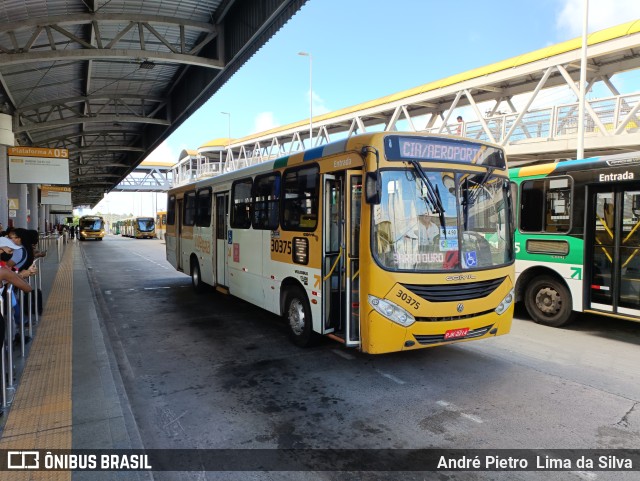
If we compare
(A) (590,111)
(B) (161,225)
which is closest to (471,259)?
(A) (590,111)

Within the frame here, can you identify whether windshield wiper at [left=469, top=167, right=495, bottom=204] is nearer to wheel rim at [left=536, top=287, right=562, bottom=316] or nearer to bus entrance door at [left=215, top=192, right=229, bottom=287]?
wheel rim at [left=536, top=287, right=562, bottom=316]

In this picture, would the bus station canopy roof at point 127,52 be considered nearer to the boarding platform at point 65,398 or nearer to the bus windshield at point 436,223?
the bus windshield at point 436,223

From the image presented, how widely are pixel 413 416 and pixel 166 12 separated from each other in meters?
10.2

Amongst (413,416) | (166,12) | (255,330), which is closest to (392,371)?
(413,416)

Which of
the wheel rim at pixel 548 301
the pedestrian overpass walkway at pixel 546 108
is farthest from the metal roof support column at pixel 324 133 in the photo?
the wheel rim at pixel 548 301

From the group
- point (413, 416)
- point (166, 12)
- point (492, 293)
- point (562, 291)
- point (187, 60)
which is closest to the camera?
point (413, 416)

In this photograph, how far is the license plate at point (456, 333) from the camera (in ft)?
17.5

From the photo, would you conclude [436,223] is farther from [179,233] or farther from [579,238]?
[179,233]

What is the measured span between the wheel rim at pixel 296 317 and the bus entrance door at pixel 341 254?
2.26 ft

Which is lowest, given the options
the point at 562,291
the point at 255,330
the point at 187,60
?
A: the point at 255,330

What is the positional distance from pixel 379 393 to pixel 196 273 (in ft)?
26.8

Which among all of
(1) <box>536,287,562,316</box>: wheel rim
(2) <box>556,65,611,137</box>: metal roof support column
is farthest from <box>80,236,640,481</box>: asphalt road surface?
(2) <box>556,65,611,137</box>: metal roof support column

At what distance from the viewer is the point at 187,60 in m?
11.2

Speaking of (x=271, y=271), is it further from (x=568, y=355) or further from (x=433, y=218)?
(x=568, y=355)
